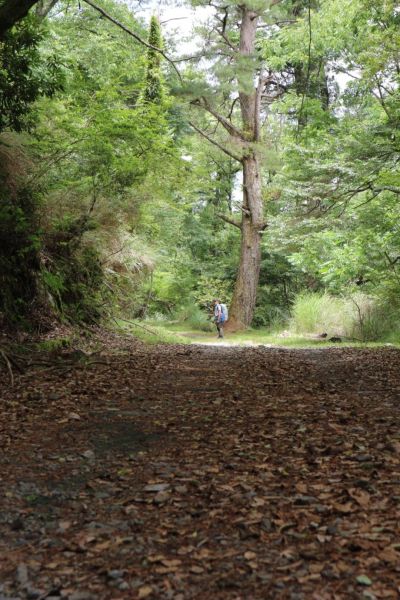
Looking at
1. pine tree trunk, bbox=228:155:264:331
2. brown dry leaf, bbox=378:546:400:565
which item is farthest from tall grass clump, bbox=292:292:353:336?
brown dry leaf, bbox=378:546:400:565

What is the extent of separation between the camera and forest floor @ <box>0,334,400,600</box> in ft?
7.14

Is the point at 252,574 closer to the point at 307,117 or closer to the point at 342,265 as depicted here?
the point at 342,265

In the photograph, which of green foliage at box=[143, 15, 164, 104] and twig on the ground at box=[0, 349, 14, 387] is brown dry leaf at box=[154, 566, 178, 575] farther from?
green foliage at box=[143, 15, 164, 104]

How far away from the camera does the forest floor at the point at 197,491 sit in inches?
85.7

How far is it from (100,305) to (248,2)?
449 inches

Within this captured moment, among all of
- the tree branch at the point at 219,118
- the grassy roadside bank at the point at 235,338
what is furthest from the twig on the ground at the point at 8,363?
the tree branch at the point at 219,118

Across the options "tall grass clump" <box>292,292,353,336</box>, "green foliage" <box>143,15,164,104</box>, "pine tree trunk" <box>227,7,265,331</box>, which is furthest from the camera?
"pine tree trunk" <box>227,7,265,331</box>

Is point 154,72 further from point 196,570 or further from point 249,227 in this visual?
point 196,570

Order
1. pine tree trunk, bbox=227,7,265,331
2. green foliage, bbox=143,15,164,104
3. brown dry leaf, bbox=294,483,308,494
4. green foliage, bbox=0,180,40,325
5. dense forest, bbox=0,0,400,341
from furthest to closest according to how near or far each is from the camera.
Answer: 1. pine tree trunk, bbox=227,7,265,331
2. green foliage, bbox=143,15,164,104
3. dense forest, bbox=0,0,400,341
4. green foliage, bbox=0,180,40,325
5. brown dry leaf, bbox=294,483,308,494

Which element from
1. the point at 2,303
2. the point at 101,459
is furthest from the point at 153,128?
the point at 101,459

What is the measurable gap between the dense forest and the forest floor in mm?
3348

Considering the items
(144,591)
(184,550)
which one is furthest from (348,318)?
(144,591)

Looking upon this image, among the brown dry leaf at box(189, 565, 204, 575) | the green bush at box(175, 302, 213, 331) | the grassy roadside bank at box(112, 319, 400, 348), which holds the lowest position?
the brown dry leaf at box(189, 565, 204, 575)

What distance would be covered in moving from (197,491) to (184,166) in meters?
12.7
